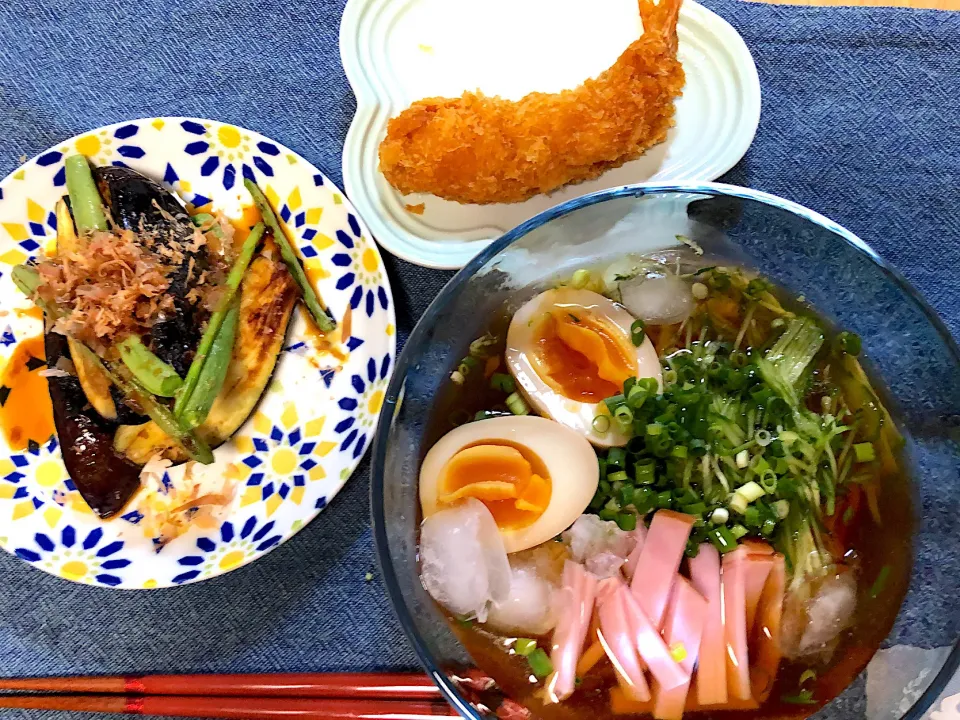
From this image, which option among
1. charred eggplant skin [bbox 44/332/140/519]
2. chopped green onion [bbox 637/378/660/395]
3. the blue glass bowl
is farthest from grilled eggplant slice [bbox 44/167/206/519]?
chopped green onion [bbox 637/378/660/395]

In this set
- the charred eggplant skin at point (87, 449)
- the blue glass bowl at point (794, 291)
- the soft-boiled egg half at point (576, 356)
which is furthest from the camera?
the charred eggplant skin at point (87, 449)

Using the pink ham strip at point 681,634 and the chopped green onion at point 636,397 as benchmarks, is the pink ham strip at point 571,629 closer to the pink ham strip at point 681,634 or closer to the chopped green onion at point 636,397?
the pink ham strip at point 681,634

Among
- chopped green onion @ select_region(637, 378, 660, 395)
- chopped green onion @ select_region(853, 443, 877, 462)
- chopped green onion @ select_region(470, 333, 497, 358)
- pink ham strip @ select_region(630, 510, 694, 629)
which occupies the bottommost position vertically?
pink ham strip @ select_region(630, 510, 694, 629)

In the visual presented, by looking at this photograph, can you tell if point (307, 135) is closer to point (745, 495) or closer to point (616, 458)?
point (616, 458)

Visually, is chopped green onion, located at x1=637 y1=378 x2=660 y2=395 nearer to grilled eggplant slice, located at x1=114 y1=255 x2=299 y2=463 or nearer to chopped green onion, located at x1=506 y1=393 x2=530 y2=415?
chopped green onion, located at x1=506 y1=393 x2=530 y2=415

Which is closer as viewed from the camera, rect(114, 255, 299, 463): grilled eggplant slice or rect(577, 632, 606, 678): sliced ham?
rect(577, 632, 606, 678): sliced ham

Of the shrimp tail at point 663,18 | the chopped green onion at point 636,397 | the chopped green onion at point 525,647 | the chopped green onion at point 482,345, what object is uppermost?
the shrimp tail at point 663,18

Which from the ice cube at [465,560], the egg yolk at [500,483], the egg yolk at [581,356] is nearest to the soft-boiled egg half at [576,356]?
the egg yolk at [581,356]

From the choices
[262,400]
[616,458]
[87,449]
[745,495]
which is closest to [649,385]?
[616,458]
